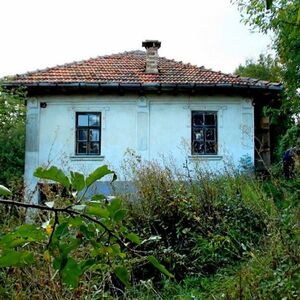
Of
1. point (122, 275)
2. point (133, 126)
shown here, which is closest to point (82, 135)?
point (133, 126)

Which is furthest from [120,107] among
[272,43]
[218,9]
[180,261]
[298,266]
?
[218,9]

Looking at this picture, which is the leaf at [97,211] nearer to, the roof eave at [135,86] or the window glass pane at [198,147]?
the roof eave at [135,86]

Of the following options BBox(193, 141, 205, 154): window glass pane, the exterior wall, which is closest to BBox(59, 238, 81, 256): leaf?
the exterior wall

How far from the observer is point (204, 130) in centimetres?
1556

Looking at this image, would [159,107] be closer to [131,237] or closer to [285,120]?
[285,120]

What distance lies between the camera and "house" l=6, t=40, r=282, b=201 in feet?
49.9

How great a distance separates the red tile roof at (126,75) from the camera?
50.6ft

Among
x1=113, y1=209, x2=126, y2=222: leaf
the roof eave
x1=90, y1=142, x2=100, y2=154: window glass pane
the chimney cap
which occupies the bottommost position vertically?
x1=113, y1=209, x2=126, y2=222: leaf

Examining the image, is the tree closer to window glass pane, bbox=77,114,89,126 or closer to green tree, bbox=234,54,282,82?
window glass pane, bbox=77,114,89,126

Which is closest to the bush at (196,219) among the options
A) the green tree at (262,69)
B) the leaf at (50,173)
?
the leaf at (50,173)

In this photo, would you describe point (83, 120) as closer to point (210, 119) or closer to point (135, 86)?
point (135, 86)

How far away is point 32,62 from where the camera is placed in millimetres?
18938

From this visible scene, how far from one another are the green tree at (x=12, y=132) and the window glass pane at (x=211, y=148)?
5.54 metres

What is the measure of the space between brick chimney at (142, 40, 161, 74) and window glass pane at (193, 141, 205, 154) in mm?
2823
